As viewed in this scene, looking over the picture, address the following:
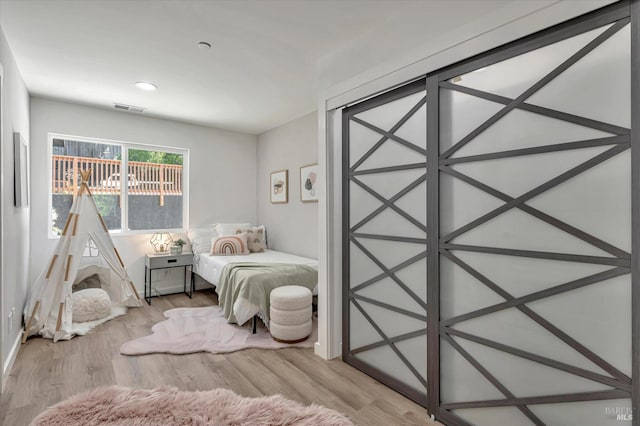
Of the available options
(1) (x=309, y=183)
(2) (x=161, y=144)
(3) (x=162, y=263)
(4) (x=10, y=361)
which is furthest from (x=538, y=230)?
(2) (x=161, y=144)

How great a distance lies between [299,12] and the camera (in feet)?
7.37

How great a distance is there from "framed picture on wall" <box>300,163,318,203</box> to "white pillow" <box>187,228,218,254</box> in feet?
5.17

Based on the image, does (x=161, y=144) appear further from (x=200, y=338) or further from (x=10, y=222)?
(x=200, y=338)

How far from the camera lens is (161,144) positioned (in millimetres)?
4863

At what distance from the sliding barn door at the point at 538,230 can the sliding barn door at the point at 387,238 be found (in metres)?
0.19

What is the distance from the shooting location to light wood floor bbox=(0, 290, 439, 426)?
212cm

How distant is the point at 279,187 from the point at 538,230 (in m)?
4.09

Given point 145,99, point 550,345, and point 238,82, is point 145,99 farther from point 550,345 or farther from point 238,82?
point 550,345

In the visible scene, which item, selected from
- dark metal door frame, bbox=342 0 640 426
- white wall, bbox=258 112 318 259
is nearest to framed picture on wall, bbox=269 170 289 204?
white wall, bbox=258 112 318 259

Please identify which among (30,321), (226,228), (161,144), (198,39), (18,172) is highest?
(198,39)

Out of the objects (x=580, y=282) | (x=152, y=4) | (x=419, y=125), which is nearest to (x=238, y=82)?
(x=152, y=4)

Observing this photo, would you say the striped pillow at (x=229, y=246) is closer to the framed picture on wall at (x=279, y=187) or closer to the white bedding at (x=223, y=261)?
the white bedding at (x=223, y=261)

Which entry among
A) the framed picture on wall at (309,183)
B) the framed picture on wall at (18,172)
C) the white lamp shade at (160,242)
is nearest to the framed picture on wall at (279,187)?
the framed picture on wall at (309,183)

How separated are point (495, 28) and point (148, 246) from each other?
4.85 m
